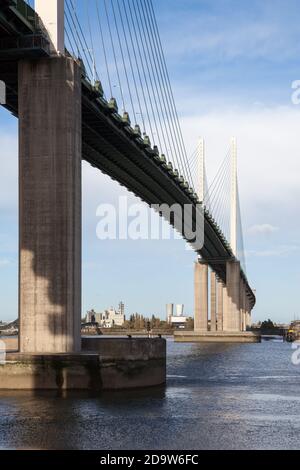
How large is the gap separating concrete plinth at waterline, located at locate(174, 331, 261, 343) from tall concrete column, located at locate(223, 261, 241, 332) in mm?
4617

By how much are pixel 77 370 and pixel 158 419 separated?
635cm

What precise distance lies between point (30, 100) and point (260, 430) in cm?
1808

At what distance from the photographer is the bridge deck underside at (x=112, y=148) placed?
A: 1510 inches

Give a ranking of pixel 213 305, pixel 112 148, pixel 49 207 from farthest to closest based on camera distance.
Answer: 1. pixel 213 305
2. pixel 112 148
3. pixel 49 207

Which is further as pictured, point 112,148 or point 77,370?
point 112,148

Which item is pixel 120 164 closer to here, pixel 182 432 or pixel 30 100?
pixel 30 100

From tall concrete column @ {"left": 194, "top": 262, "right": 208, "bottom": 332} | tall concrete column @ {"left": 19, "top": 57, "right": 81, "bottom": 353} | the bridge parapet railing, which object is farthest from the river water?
tall concrete column @ {"left": 194, "top": 262, "right": 208, "bottom": 332}

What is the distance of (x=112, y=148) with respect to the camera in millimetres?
54250

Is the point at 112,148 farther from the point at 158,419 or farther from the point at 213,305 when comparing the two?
the point at 213,305

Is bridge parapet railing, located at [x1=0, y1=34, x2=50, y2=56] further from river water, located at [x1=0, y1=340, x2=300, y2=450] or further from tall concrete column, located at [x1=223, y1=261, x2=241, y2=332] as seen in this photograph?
tall concrete column, located at [x1=223, y1=261, x2=241, y2=332]

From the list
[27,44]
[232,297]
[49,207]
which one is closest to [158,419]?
[49,207]

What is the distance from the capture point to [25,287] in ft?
114

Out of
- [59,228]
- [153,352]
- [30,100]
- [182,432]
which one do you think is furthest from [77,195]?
[182,432]

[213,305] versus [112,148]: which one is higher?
[112,148]
